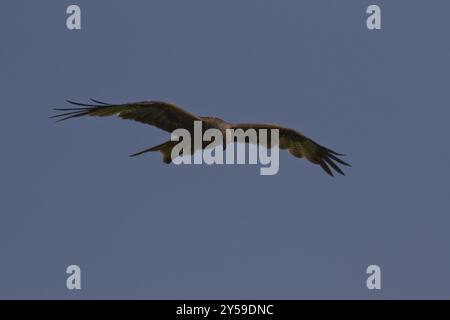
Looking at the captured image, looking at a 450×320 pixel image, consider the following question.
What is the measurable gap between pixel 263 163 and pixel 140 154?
2543 millimetres

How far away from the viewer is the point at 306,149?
51.5ft

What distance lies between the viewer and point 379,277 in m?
13.5

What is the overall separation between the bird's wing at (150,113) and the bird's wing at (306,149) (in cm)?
189

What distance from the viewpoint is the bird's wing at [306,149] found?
15414mm

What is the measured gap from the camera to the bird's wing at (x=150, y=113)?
13688 millimetres

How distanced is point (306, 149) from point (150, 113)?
3.12m

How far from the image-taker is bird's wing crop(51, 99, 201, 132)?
1369 cm

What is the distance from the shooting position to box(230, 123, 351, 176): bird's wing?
1541 centimetres

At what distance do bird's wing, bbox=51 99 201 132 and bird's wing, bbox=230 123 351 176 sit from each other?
1892 millimetres

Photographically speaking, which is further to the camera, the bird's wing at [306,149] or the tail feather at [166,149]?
the bird's wing at [306,149]

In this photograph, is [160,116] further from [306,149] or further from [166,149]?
[306,149]

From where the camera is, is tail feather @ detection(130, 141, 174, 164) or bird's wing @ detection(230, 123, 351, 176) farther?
bird's wing @ detection(230, 123, 351, 176)
